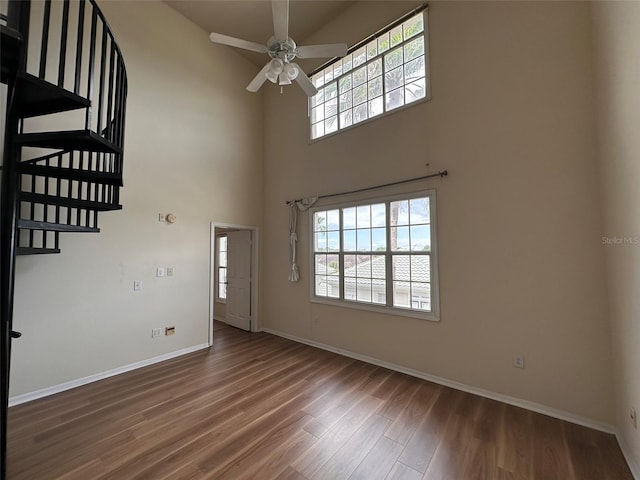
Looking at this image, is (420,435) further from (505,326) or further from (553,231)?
(553,231)

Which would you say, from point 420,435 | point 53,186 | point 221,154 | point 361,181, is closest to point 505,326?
point 420,435

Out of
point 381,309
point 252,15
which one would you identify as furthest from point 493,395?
point 252,15

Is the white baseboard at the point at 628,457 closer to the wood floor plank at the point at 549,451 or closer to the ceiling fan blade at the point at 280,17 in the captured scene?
the wood floor plank at the point at 549,451

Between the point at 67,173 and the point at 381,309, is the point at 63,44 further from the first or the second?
the point at 381,309

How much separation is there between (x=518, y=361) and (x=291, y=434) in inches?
91.1

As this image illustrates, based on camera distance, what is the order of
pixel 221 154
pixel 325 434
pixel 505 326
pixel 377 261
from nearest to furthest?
pixel 325 434 → pixel 505 326 → pixel 377 261 → pixel 221 154

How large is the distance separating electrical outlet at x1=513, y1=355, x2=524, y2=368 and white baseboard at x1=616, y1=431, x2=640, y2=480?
0.73 meters

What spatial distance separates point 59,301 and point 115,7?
384 cm

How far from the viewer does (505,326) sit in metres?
2.76

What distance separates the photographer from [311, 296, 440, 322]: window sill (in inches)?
128

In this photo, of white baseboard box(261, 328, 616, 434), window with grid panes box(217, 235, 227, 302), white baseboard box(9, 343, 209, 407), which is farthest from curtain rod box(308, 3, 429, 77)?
white baseboard box(9, 343, 209, 407)

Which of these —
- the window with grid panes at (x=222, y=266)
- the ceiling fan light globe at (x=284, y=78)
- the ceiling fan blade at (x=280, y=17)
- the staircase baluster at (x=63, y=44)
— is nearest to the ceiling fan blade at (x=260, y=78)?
the ceiling fan light globe at (x=284, y=78)

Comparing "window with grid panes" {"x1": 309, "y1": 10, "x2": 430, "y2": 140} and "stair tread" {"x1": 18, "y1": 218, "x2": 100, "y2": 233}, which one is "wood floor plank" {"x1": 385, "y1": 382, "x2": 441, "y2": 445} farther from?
"window with grid panes" {"x1": 309, "y1": 10, "x2": 430, "y2": 140}

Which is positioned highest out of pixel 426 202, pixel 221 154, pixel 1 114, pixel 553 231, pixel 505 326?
pixel 221 154
